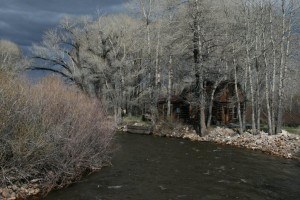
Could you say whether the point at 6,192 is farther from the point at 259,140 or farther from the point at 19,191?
the point at 259,140

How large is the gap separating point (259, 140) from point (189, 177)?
12.0 metres

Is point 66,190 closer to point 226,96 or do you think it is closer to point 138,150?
point 138,150

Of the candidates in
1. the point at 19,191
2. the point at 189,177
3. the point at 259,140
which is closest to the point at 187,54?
the point at 259,140

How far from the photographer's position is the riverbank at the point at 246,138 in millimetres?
25552

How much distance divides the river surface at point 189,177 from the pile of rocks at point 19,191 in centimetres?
62

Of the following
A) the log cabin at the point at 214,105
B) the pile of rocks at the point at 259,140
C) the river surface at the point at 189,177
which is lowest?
the river surface at the point at 189,177

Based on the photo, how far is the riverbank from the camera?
83.8ft

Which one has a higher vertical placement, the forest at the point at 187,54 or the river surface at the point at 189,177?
the forest at the point at 187,54

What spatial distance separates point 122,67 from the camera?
151 feet

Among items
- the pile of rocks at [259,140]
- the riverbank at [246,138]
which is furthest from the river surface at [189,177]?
the riverbank at [246,138]

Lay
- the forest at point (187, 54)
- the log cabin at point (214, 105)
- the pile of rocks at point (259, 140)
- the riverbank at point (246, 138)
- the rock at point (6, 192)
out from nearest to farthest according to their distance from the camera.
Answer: the rock at point (6, 192) → the pile of rocks at point (259, 140) → the riverbank at point (246, 138) → the forest at point (187, 54) → the log cabin at point (214, 105)

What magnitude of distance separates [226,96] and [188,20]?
41.9 feet

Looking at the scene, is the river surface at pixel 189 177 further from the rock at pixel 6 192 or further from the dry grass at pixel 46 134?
the rock at pixel 6 192

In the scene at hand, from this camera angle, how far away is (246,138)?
29219mm
